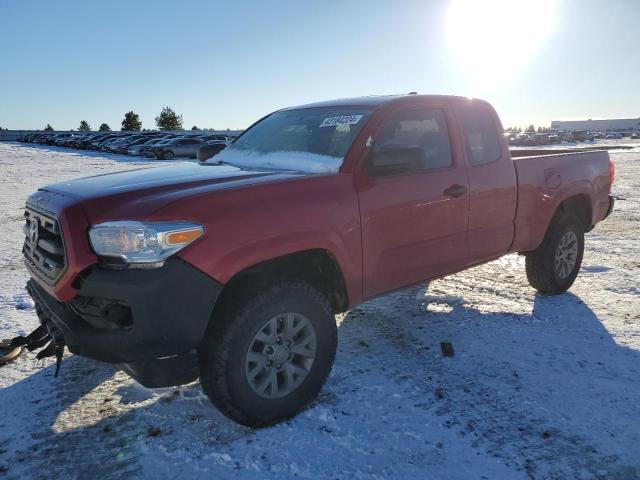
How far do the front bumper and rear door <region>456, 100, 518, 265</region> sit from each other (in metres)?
2.35

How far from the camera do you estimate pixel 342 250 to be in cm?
306

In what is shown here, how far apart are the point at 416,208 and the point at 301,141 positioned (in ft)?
3.29

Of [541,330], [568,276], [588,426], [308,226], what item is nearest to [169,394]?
[308,226]

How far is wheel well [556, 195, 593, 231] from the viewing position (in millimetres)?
5234

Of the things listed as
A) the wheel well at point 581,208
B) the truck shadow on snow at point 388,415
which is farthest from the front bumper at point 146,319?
the wheel well at point 581,208

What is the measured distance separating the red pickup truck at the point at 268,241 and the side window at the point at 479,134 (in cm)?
2

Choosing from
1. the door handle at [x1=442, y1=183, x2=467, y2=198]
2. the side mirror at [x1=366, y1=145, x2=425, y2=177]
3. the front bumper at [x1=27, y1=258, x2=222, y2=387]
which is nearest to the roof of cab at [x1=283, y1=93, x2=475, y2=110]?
the side mirror at [x1=366, y1=145, x2=425, y2=177]

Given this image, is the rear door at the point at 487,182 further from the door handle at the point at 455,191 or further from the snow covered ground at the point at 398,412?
the snow covered ground at the point at 398,412

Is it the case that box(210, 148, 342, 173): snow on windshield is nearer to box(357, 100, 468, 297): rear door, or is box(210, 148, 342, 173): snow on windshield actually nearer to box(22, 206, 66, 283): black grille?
box(357, 100, 468, 297): rear door

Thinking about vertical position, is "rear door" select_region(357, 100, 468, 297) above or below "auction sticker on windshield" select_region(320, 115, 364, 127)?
below

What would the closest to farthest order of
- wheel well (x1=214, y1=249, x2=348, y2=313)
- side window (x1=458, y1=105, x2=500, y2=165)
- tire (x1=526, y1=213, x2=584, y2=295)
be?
wheel well (x1=214, y1=249, x2=348, y2=313) → side window (x1=458, y1=105, x2=500, y2=165) → tire (x1=526, y1=213, x2=584, y2=295)

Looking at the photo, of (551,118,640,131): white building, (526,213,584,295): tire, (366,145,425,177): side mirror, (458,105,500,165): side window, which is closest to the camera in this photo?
(366,145,425,177): side mirror

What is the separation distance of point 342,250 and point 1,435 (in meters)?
2.19

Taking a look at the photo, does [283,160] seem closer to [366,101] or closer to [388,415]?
[366,101]
